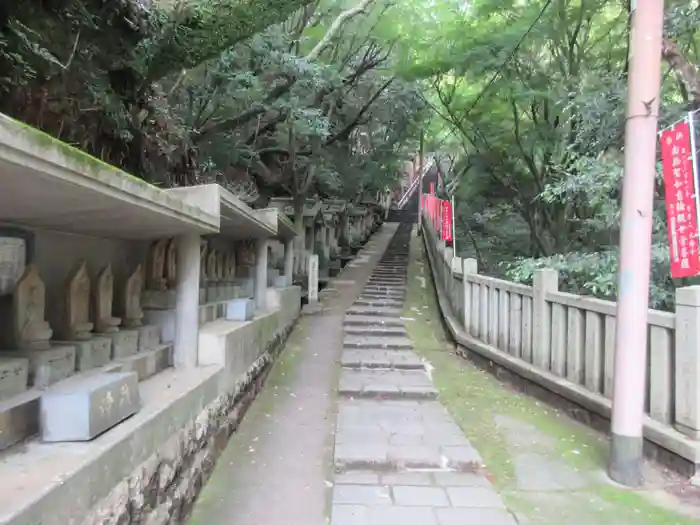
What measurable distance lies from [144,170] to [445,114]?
10757mm

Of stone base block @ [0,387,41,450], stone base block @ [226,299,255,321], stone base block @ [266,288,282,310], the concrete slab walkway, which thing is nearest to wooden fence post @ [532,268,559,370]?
the concrete slab walkway

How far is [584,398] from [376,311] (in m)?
6.03

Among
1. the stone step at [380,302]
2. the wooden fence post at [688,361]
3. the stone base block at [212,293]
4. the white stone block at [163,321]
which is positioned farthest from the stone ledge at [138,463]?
the stone step at [380,302]

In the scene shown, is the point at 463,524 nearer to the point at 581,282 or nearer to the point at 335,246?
the point at 581,282

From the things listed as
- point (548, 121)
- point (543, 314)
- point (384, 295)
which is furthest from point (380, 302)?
point (543, 314)

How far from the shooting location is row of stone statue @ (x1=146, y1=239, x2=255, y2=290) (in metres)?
5.19

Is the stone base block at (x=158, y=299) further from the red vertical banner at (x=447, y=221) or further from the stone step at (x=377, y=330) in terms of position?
the red vertical banner at (x=447, y=221)

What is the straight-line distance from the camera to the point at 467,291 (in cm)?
911

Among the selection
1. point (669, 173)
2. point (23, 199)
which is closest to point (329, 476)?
point (23, 199)

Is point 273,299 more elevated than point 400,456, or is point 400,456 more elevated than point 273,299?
point 273,299

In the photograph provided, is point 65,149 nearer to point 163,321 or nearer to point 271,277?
point 163,321

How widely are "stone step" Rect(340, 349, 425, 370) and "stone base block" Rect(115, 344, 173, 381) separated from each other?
11.2 ft

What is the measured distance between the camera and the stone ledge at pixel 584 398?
13.7ft

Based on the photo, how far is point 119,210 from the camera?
3098 mm
